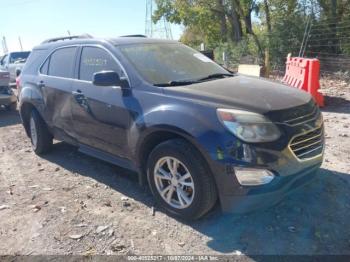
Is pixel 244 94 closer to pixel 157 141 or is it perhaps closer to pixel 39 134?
pixel 157 141

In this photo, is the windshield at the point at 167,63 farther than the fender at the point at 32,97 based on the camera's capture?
No

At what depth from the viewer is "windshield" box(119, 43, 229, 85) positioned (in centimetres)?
415

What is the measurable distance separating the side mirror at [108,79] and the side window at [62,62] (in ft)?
3.91

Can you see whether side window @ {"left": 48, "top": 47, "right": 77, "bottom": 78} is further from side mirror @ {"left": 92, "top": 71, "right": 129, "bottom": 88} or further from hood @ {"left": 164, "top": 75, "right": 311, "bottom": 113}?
hood @ {"left": 164, "top": 75, "right": 311, "bottom": 113}

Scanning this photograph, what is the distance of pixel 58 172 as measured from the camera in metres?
5.45

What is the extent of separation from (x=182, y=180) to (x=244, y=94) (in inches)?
41.1

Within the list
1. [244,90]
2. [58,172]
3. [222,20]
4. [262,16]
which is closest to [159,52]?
[244,90]

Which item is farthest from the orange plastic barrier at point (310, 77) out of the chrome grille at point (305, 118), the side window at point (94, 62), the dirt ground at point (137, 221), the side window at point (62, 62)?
the side window at point (62, 62)

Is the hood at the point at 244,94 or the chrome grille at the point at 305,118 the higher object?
the hood at the point at 244,94

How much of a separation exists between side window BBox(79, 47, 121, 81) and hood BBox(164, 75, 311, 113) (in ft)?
3.20

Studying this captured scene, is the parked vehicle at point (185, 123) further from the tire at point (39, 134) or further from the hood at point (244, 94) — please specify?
the tire at point (39, 134)

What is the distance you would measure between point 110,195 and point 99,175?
71cm

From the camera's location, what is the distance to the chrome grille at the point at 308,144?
3.36 metres

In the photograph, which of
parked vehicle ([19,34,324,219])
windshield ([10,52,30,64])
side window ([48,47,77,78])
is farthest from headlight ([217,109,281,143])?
windshield ([10,52,30,64])
